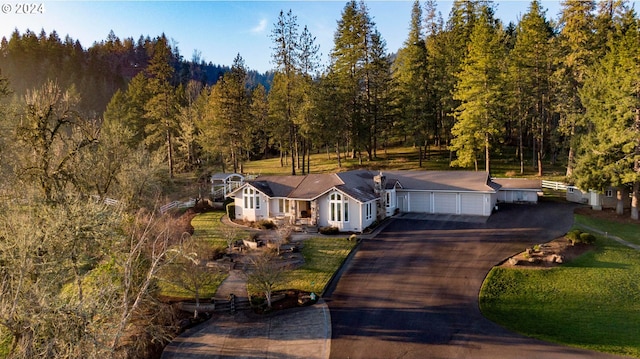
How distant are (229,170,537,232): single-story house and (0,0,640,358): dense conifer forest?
672 centimetres

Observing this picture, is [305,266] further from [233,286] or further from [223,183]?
[223,183]

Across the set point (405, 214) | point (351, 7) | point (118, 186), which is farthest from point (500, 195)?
point (118, 186)

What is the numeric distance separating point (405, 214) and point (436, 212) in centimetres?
251

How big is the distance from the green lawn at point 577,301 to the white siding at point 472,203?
953 cm

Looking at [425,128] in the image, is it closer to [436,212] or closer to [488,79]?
[488,79]

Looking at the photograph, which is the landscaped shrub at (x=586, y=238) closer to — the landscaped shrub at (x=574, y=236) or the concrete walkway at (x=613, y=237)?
the landscaped shrub at (x=574, y=236)

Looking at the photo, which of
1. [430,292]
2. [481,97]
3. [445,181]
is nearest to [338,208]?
[445,181]

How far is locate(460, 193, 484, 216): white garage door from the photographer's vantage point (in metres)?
30.9

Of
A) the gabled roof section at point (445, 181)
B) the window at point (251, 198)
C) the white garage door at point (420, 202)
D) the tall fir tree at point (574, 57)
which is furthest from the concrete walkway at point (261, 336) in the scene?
the tall fir tree at point (574, 57)

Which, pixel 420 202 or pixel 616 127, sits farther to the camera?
pixel 420 202

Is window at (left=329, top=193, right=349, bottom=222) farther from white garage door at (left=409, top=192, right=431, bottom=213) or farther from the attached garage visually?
the attached garage

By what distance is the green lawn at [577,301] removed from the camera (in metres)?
14.9

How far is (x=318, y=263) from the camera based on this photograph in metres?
22.2

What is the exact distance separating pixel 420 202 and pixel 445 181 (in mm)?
2673
